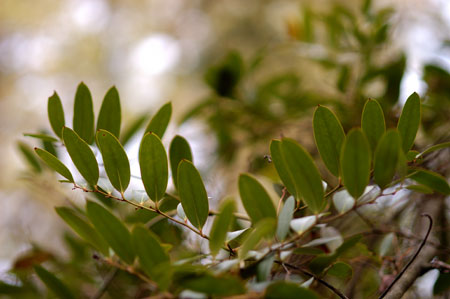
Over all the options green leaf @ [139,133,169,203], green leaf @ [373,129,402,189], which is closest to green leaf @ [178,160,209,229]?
green leaf @ [139,133,169,203]

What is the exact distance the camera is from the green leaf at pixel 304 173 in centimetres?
28

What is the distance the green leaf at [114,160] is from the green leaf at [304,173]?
15cm

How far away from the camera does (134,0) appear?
10.2 ft

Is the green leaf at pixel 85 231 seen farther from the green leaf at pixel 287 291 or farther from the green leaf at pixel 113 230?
the green leaf at pixel 287 291

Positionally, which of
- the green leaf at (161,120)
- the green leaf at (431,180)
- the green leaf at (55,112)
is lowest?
the green leaf at (431,180)

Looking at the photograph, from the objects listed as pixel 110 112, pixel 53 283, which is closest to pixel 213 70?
pixel 110 112

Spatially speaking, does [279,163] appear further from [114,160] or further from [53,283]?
[53,283]

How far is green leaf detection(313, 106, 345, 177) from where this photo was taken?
12.9 inches

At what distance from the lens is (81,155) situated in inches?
13.4

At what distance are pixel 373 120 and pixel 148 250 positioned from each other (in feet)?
0.70

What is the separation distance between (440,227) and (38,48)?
10.3 ft

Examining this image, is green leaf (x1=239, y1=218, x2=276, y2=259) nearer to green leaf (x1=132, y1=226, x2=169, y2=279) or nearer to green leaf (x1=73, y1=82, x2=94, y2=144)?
green leaf (x1=132, y1=226, x2=169, y2=279)

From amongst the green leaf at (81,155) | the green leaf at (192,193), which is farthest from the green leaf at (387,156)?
the green leaf at (81,155)

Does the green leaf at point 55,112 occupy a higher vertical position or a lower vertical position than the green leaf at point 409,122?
higher
